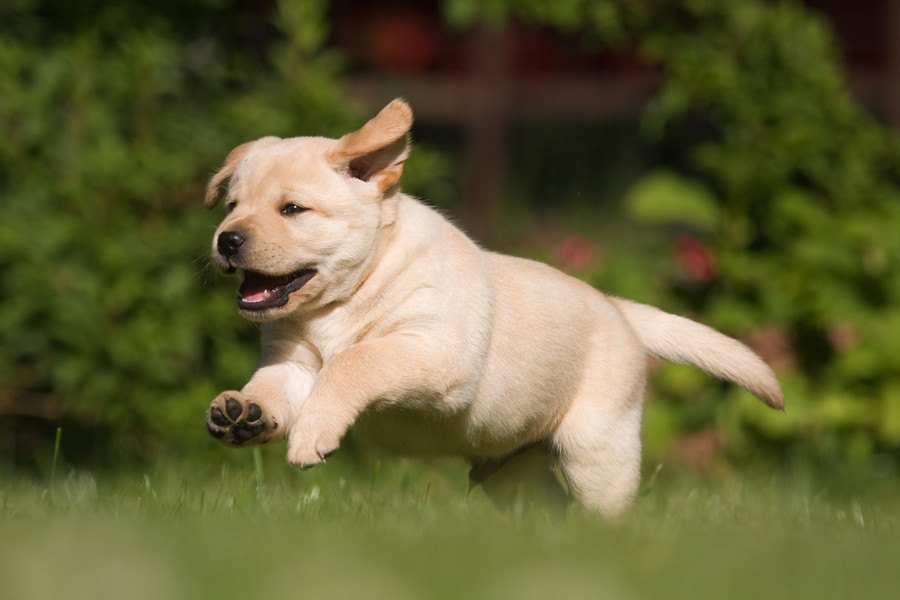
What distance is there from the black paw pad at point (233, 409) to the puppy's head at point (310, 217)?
0.25 metres

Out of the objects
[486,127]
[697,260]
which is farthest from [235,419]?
[486,127]

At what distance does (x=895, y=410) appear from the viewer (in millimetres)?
5855

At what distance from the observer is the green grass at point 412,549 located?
8.45ft

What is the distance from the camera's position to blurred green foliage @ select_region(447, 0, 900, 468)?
601 centimetres

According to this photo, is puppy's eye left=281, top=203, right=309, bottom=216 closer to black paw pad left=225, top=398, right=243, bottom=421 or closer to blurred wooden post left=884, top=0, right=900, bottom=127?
black paw pad left=225, top=398, right=243, bottom=421

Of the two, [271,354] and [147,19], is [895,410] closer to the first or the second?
[271,354]

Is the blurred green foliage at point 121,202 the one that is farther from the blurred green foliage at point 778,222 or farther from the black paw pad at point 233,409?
the black paw pad at point 233,409

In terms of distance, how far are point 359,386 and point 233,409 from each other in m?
0.34

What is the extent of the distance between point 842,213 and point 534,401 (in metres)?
2.82

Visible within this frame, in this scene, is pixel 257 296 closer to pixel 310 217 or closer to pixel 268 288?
pixel 268 288

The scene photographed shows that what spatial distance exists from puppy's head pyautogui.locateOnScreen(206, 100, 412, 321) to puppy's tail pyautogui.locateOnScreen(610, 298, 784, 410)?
100cm

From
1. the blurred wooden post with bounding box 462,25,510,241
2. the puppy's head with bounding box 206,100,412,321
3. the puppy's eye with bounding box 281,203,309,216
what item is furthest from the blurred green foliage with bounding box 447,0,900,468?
the puppy's eye with bounding box 281,203,309,216

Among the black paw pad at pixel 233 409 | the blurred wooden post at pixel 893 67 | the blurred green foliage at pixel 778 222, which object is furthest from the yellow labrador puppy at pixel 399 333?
the blurred wooden post at pixel 893 67

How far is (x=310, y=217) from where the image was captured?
3715mm
